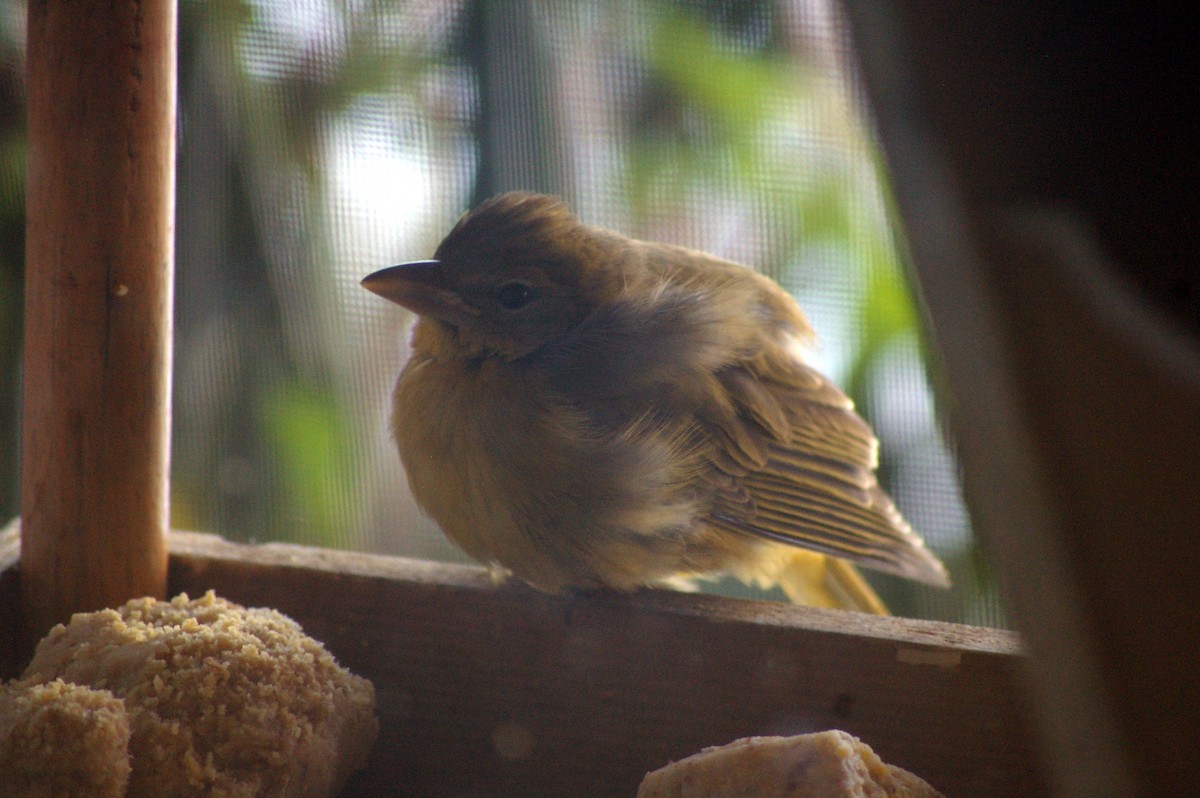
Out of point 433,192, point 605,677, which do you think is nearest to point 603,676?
point 605,677

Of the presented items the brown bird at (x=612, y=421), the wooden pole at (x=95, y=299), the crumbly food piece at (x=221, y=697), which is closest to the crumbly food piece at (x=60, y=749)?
the crumbly food piece at (x=221, y=697)

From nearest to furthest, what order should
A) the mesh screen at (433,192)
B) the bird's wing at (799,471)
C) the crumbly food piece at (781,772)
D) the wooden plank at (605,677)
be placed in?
1. the crumbly food piece at (781,772)
2. the wooden plank at (605,677)
3. the bird's wing at (799,471)
4. the mesh screen at (433,192)

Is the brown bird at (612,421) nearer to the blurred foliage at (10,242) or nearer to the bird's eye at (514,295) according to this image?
the bird's eye at (514,295)

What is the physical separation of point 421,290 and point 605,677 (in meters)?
0.79

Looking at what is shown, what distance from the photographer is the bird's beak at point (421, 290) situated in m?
1.91

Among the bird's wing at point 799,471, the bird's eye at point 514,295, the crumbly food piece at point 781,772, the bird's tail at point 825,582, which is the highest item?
the bird's eye at point 514,295

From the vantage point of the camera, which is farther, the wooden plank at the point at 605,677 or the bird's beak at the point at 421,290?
the bird's beak at the point at 421,290

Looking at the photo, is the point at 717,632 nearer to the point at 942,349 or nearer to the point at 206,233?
the point at 942,349

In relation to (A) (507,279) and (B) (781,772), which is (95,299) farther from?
(B) (781,772)

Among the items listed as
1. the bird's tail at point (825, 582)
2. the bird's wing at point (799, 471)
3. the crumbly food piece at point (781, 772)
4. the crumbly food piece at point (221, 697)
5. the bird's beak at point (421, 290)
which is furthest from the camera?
the bird's tail at point (825, 582)

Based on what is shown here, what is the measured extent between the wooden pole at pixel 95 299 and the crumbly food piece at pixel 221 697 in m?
0.23

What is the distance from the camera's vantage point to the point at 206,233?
9.84 feet

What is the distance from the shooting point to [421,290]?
6.40ft

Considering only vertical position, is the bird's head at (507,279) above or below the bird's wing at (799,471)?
above
